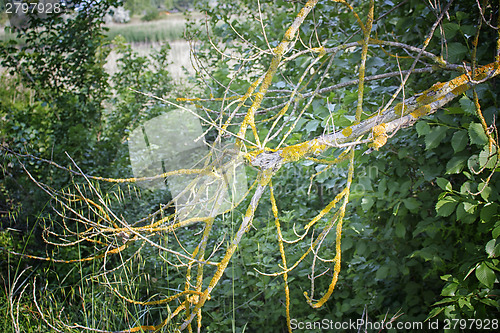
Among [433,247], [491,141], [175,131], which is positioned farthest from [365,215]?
[175,131]

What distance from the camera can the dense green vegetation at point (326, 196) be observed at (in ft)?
5.45

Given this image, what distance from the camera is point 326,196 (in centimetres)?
340

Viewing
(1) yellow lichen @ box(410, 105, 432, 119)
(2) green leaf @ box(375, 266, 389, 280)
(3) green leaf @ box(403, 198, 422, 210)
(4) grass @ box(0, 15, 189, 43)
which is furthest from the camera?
(4) grass @ box(0, 15, 189, 43)

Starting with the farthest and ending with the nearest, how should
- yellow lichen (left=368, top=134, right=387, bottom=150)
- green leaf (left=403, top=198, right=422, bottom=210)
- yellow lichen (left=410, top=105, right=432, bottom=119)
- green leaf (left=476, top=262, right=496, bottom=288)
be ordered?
green leaf (left=403, top=198, right=422, bottom=210) → green leaf (left=476, top=262, right=496, bottom=288) → yellow lichen (left=410, top=105, right=432, bottom=119) → yellow lichen (left=368, top=134, right=387, bottom=150)

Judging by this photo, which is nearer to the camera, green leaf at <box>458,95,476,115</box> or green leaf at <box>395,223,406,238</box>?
green leaf at <box>458,95,476,115</box>

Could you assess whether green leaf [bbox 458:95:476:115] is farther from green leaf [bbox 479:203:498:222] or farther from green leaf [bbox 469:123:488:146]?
green leaf [bbox 479:203:498:222]

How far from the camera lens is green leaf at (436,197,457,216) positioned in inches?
65.7

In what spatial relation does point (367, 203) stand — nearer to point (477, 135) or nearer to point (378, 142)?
point (477, 135)

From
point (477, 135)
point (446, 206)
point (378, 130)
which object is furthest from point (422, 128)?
point (378, 130)

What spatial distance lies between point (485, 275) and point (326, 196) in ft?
6.11

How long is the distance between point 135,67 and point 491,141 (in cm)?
385

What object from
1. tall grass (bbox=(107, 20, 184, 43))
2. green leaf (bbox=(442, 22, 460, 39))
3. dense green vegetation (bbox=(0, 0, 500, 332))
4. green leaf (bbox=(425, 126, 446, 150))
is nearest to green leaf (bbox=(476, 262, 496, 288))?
dense green vegetation (bbox=(0, 0, 500, 332))

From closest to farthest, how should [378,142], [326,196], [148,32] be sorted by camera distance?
[378,142]
[326,196]
[148,32]

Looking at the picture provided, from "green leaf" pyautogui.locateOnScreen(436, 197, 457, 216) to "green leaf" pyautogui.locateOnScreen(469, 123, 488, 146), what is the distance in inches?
10.1
